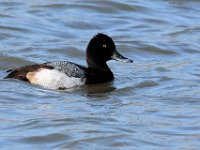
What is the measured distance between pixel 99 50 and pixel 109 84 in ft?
2.06

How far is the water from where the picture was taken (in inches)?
438

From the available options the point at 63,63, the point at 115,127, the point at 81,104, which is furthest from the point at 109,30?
the point at 115,127


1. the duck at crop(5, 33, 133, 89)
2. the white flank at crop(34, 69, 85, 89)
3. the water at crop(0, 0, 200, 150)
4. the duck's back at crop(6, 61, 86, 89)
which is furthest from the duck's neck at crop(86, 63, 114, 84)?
the white flank at crop(34, 69, 85, 89)

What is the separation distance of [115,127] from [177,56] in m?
5.38

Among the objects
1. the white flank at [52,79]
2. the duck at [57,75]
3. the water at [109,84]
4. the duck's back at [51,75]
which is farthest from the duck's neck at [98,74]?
the white flank at [52,79]

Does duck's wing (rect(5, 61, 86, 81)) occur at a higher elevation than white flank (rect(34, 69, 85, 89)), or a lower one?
higher

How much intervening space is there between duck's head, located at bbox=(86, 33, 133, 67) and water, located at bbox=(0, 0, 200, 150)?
434 millimetres

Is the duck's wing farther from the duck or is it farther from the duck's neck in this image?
the duck's neck

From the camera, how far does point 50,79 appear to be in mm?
13906

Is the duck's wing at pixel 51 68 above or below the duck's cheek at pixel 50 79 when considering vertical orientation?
above

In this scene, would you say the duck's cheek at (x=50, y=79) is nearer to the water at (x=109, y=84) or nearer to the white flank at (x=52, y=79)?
the white flank at (x=52, y=79)

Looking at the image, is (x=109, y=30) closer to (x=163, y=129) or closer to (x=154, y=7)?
(x=154, y=7)

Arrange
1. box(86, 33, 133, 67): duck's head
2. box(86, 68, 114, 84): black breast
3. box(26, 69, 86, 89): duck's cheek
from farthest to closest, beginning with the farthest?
1. box(86, 33, 133, 67): duck's head
2. box(86, 68, 114, 84): black breast
3. box(26, 69, 86, 89): duck's cheek

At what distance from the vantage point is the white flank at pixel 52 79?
45.5 ft
